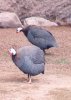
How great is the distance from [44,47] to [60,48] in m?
0.79

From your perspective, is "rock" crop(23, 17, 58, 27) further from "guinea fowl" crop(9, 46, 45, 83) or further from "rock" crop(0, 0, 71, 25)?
"guinea fowl" crop(9, 46, 45, 83)

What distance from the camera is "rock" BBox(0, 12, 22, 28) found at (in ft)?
41.0

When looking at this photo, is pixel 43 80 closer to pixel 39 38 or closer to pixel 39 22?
pixel 39 38

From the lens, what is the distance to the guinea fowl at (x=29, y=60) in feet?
21.1

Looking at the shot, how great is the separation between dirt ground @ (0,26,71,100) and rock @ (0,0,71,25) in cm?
336

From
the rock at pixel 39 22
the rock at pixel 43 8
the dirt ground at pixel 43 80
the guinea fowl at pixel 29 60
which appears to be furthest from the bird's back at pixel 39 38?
the rock at pixel 43 8

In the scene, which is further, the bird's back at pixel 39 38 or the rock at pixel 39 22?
the rock at pixel 39 22

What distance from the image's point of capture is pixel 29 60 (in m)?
6.48

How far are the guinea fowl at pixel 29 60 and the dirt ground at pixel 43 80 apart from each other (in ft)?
0.64

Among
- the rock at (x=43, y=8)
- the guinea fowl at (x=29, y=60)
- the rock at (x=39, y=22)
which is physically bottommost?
the rock at (x=39, y=22)

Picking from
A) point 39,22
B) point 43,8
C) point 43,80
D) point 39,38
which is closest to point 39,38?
point 39,38

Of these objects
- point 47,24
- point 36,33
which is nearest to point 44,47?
point 36,33

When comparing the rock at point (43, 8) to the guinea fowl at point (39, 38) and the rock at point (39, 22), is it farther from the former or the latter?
the guinea fowl at point (39, 38)

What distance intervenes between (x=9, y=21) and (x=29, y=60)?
244 inches
